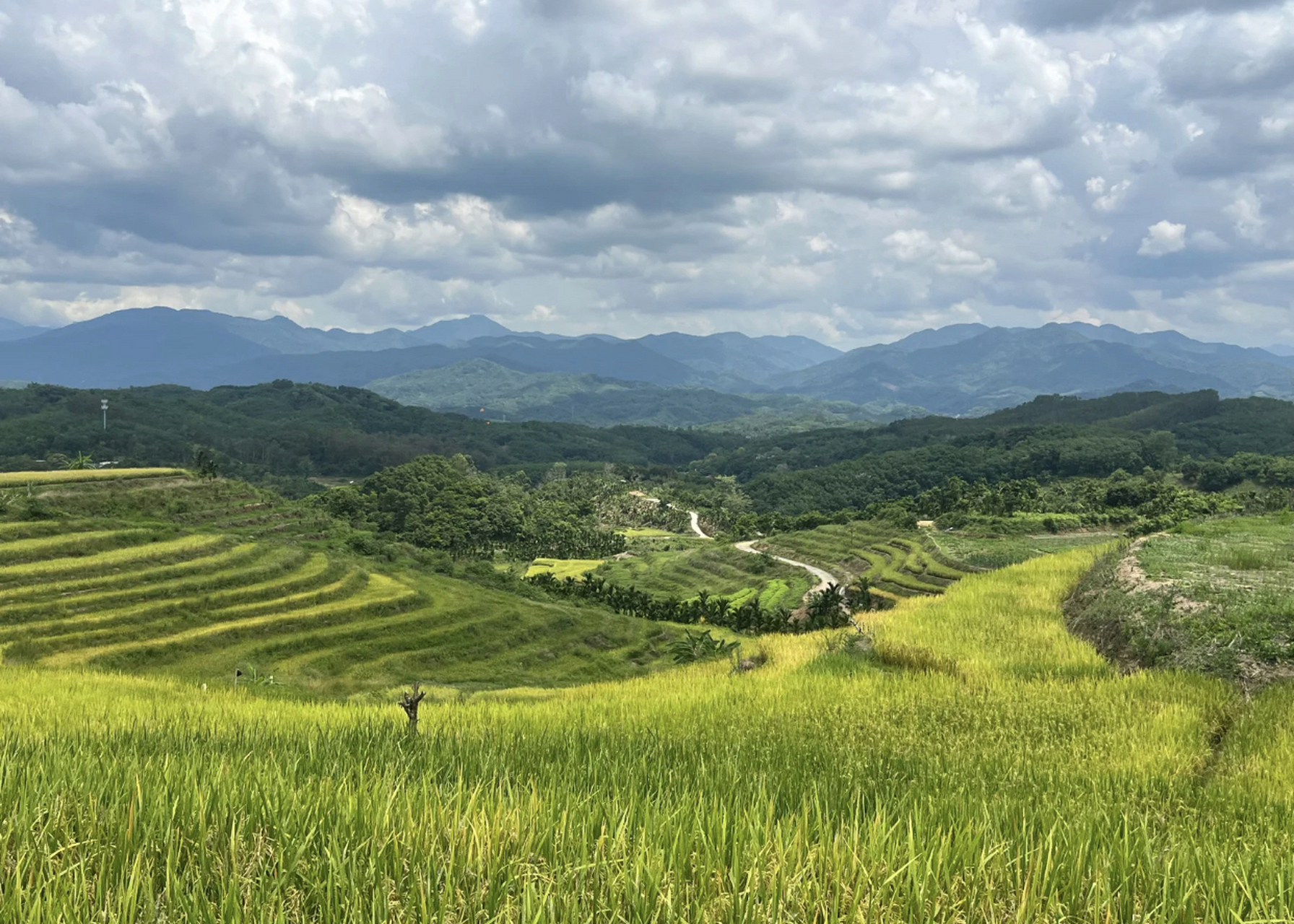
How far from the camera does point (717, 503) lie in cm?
18875

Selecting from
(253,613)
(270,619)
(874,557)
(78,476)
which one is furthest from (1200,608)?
(78,476)

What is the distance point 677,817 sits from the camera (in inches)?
148

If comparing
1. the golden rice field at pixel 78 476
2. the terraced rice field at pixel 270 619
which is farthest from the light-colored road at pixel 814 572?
the golden rice field at pixel 78 476

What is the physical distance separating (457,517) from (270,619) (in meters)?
69.9

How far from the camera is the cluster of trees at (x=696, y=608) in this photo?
183 feet

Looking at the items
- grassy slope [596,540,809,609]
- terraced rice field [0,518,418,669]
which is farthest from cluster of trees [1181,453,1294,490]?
terraced rice field [0,518,418,669]

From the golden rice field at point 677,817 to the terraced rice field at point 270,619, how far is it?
31.2 m

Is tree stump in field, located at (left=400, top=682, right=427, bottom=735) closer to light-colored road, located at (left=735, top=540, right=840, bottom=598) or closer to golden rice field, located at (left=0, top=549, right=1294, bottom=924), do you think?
golden rice field, located at (left=0, top=549, right=1294, bottom=924)

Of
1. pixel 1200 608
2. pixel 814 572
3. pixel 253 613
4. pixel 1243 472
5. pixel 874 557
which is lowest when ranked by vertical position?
pixel 814 572

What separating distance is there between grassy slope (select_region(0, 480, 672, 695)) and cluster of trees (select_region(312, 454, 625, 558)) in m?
43.1

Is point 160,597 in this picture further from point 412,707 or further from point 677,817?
point 677,817

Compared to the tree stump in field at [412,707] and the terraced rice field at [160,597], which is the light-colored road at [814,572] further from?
the tree stump in field at [412,707]

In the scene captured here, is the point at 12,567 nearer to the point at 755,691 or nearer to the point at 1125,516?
the point at 755,691

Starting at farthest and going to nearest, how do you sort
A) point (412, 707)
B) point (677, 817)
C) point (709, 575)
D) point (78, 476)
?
point (709, 575), point (78, 476), point (412, 707), point (677, 817)
